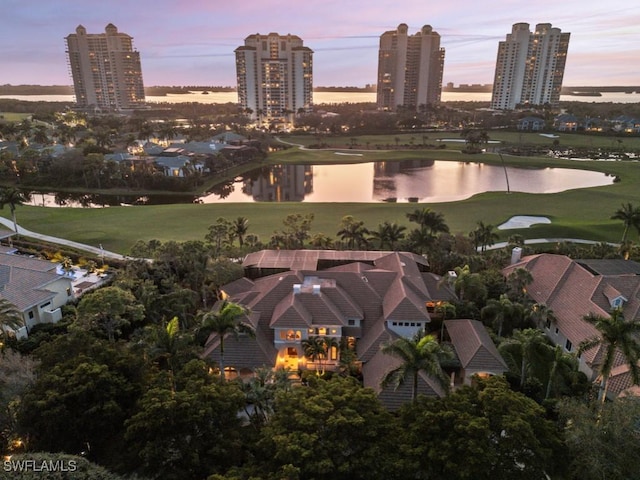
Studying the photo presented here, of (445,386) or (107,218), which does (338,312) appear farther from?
(107,218)

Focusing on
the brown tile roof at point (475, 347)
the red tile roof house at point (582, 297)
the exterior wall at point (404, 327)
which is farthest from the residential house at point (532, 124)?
the exterior wall at point (404, 327)

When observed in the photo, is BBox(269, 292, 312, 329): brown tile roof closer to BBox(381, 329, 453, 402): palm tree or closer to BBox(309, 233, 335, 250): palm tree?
BBox(381, 329, 453, 402): palm tree

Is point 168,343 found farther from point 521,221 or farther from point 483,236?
point 521,221

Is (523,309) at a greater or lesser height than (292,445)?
lesser

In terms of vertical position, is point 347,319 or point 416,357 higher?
point 416,357

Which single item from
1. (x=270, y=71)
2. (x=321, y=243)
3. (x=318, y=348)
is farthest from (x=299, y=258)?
(x=270, y=71)

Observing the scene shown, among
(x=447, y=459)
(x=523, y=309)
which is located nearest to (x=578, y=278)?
(x=523, y=309)
